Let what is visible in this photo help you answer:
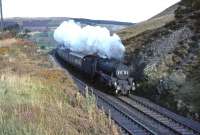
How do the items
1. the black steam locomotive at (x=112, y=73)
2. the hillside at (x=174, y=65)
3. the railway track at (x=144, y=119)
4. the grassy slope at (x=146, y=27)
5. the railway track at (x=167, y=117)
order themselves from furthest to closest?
the grassy slope at (x=146, y=27), the black steam locomotive at (x=112, y=73), the hillside at (x=174, y=65), the railway track at (x=167, y=117), the railway track at (x=144, y=119)

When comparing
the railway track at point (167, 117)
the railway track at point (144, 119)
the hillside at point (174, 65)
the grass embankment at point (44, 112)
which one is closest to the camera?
the grass embankment at point (44, 112)

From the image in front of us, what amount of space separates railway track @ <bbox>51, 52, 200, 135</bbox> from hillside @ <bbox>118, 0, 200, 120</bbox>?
1.19 m

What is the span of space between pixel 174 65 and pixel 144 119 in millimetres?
14220

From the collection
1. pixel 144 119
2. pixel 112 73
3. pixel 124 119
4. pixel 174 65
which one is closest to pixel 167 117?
pixel 144 119

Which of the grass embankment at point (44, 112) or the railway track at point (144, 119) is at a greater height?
the grass embankment at point (44, 112)

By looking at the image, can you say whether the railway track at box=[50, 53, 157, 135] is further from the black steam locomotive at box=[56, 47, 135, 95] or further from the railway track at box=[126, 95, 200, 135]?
the black steam locomotive at box=[56, 47, 135, 95]

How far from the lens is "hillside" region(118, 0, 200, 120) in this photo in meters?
32.8

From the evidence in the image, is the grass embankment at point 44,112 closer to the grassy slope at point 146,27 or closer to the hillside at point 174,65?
the hillside at point 174,65

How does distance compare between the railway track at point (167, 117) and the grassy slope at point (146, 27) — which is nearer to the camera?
the railway track at point (167, 117)

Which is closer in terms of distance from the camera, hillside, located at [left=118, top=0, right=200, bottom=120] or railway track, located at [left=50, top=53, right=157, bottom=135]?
railway track, located at [left=50, top=53, right=157, bottom=135]

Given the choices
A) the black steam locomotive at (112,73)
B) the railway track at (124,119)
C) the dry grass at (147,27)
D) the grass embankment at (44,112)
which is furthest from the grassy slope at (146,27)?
the grass embankment at (44,112)

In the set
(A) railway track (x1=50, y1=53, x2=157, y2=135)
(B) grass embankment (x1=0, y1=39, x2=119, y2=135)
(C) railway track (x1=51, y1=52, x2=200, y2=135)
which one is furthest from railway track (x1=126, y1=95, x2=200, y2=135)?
(B) grass embankment (x1=0, y1=39, x2=119, y2=135)

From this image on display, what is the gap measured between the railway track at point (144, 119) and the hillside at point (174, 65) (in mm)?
1191

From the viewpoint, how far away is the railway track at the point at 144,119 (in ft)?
77.7
